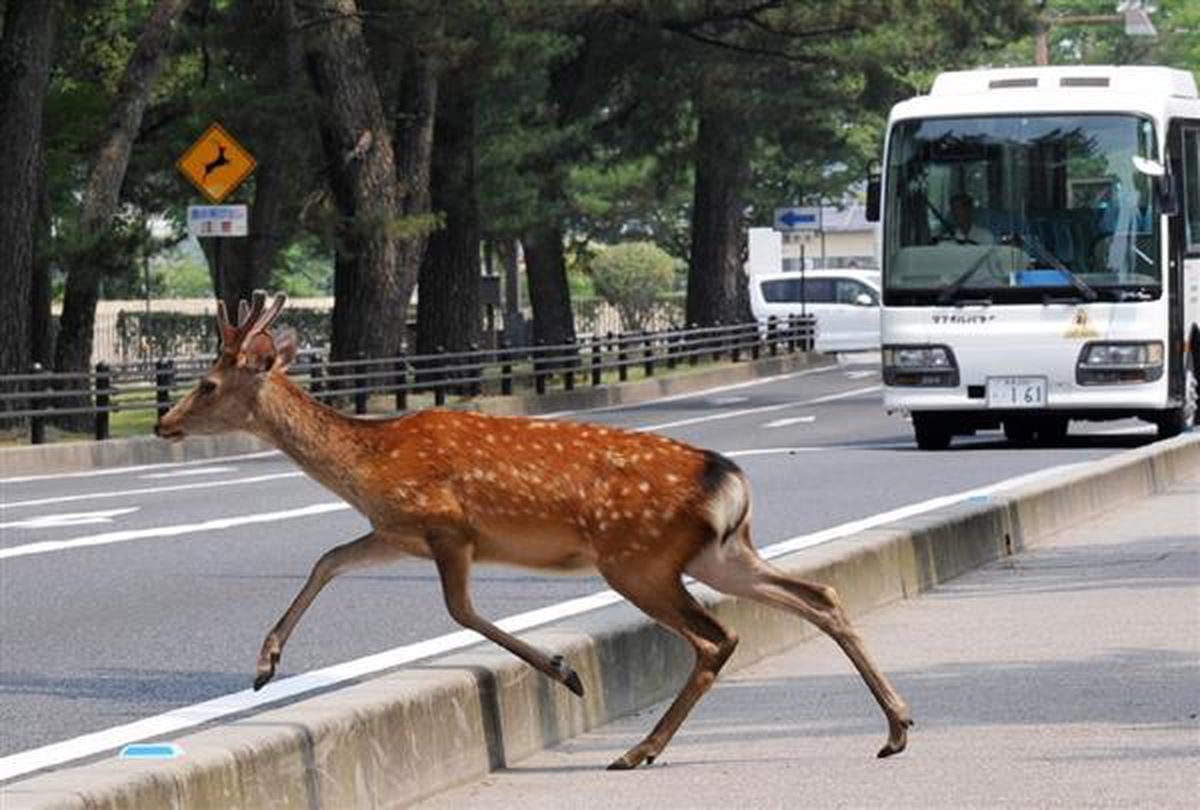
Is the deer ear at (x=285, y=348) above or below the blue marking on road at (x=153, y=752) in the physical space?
above

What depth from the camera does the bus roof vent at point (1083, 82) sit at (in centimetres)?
3212

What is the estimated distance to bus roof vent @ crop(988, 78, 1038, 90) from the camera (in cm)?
3216

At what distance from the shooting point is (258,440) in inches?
605

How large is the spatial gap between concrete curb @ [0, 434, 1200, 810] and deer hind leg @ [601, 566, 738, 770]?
54cm

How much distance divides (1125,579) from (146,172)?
119 ft

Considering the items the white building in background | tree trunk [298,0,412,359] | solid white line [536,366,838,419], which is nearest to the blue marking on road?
solid white line [536,366,838,419]

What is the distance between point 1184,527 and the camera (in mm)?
21219

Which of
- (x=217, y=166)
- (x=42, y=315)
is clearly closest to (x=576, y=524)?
(x=217, y=166)

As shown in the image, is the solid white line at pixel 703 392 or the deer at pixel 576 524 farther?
the solid white line at pixel 703 392

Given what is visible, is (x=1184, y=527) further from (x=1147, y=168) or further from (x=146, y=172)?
(x=146, y=172)

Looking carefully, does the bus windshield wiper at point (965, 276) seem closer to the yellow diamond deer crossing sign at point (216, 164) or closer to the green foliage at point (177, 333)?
the yellow diamond deer crossing sign at point (216, 164)

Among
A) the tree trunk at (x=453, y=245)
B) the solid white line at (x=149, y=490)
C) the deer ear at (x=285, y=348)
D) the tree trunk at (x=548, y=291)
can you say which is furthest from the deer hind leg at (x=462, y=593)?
the tree trunk at (x=548, y=291)

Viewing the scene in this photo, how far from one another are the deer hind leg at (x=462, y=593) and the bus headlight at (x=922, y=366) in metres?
21.4

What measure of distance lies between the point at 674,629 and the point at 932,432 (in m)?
23.3
